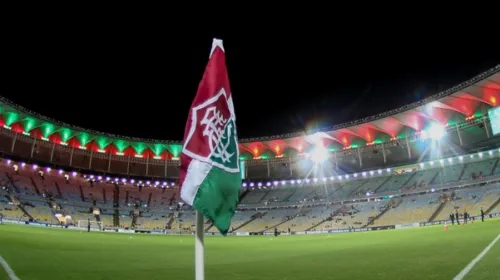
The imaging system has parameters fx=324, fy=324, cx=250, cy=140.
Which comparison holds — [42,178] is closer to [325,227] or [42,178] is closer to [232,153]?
[325,227]

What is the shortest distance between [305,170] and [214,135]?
6826 cm

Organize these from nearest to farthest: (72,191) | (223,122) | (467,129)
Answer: (223,122) → (467,129) → (72,191)

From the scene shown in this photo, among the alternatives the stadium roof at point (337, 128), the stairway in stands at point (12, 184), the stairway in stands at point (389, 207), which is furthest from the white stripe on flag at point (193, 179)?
the stairway in stands at point (12, 184)

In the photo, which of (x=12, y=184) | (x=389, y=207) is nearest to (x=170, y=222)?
(x=12, y=184)

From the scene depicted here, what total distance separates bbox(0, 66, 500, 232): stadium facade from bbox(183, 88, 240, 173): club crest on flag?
4787 centimetres

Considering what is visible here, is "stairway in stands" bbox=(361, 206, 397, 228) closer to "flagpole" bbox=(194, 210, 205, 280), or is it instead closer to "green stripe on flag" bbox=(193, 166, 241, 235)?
"green stripe on flag" bbox=(193, 166, 241, 235)

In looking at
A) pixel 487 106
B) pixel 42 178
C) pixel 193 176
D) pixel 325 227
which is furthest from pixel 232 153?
pixel 42 178

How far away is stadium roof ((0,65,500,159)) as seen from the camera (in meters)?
47.6

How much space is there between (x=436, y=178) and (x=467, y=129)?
9.24 m

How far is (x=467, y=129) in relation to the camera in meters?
52.4

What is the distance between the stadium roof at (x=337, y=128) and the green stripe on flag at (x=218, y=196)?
161 feet

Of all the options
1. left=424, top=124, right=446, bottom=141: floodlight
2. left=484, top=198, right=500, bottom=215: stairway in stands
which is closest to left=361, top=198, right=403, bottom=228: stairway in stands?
left=424, top=124, right=446, bottom=141: floodlight

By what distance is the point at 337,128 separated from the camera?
2382 inches

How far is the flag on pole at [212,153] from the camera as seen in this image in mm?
3865
